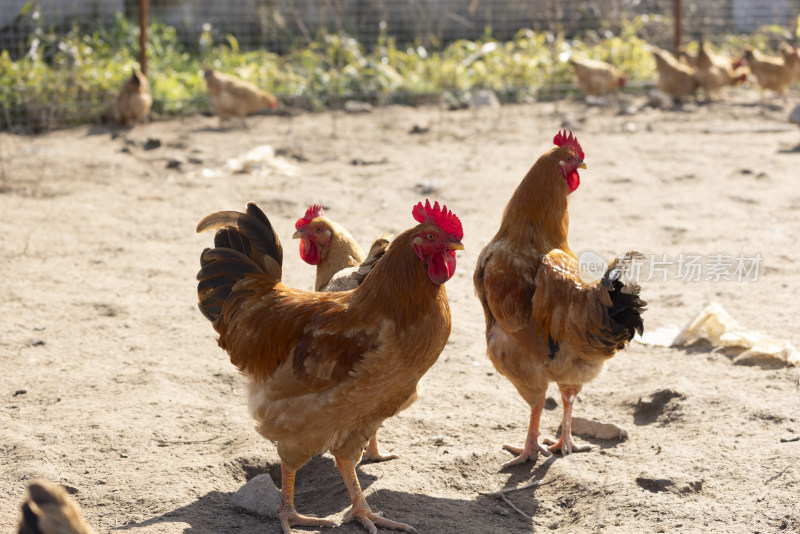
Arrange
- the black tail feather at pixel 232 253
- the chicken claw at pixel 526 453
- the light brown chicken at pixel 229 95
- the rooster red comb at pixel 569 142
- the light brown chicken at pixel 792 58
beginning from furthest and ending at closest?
1. the light brown chicken at pixel 792 58
2. the light brown chicken at pixel 229 95
3. the rooster red comb at pixel 569 142
4. the chicken claw at pixel 526 453
5. the black tail feather at pixel 232 253

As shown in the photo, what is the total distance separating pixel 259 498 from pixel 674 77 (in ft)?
38.5

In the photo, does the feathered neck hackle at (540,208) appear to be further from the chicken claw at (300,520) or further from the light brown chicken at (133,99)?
the light brown chicken at (133,99)

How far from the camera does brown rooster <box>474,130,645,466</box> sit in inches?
143

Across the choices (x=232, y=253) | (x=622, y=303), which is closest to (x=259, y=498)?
(x=232, y=253)

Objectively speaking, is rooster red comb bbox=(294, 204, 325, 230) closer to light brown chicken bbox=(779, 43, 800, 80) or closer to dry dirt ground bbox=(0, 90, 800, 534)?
dry dirt ground bbox=(0, 90, 800, 534)

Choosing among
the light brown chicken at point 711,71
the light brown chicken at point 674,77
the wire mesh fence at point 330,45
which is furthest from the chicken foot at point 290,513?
the light brown chicken at point 711,71

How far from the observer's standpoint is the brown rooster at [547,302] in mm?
3639

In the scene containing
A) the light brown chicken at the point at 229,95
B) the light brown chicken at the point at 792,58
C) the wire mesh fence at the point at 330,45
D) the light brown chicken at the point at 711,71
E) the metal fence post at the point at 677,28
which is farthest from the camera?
the metal fence post at the point at 677,28

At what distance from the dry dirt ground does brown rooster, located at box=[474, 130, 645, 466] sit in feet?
1.56

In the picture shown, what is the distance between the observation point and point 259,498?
137 inches

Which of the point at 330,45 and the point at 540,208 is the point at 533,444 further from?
the point at 330,45

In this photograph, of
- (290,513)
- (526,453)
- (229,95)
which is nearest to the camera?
(290,513)

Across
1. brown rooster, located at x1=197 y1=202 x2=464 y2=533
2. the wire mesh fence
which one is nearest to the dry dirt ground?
brown rooster, located at x1=197 y1=202 x2=464 y2=533

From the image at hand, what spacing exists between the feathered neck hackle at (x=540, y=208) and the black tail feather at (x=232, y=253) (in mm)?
1315
